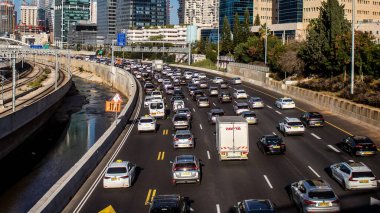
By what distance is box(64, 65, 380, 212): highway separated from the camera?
77.9 ft

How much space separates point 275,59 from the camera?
9550 centimetres

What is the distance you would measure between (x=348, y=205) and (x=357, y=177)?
8.75 feet

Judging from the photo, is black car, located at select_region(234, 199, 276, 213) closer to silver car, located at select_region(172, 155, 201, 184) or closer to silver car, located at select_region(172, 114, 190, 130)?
silver car, located at select_region(172, 155, 201, 184)

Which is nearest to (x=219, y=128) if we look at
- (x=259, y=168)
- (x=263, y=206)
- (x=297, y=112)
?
(x=259, y=168)

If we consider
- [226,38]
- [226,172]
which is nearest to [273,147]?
[226,172]

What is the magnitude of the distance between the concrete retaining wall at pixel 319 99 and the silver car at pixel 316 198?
79.8 ft

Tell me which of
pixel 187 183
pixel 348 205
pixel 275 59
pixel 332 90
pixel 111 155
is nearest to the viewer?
pixel 348 205

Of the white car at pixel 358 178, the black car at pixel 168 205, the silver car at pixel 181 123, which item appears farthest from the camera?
the silver car at pixel 181 123

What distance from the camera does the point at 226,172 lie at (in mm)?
29469

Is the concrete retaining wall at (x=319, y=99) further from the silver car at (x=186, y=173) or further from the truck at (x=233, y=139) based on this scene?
the silver car at (x=186, y=173)

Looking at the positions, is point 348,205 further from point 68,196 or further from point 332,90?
point 332,90

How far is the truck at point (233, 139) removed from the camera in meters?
31.5

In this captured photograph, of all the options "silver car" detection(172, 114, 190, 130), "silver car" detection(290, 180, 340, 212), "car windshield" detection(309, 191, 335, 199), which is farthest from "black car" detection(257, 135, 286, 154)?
"car windshield" detection(309, 191, 335, 199)

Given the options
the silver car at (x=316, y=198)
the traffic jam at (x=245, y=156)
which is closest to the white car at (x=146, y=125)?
the traffic jam at (x=245, y=156)
